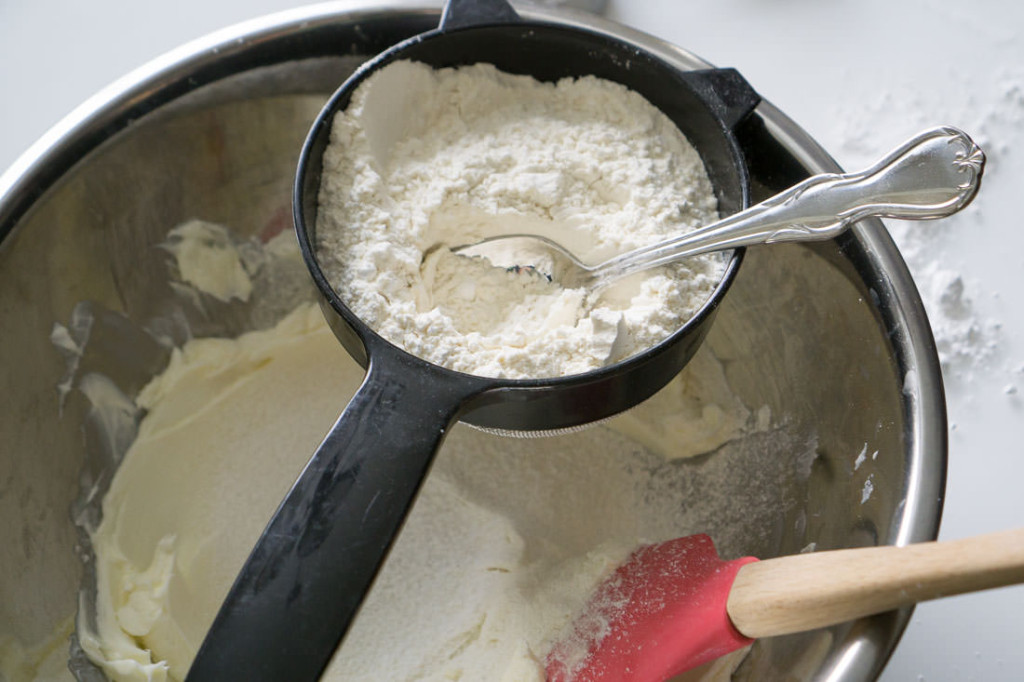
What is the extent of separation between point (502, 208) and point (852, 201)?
24 cm

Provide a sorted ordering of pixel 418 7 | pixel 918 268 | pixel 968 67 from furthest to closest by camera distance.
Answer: pixel 968 67
pixel 918 268
pixel 418 7

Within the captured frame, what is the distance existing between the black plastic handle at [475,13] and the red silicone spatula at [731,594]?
1.46 feet

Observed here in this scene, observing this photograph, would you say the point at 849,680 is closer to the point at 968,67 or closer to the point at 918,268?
the point at 918,268

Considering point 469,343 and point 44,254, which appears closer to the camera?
point 469,343

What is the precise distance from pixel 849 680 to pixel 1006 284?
21.6 inches

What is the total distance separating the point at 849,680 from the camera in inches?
20.9

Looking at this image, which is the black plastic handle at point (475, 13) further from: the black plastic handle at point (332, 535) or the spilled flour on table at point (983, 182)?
the spilled flour on table at point (983, 182)

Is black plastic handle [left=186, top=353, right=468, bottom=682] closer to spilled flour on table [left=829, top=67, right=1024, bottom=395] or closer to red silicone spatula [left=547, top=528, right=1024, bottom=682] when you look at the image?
red silicone spatula [left=547, top=528, right=1024, bottom=682]

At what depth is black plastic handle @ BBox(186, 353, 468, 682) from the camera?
455mm

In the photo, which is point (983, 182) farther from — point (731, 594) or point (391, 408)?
point (391, 408)

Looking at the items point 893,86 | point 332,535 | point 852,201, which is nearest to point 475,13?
point 852,201

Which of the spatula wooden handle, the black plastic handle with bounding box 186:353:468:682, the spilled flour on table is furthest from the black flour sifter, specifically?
the spilled flour on table

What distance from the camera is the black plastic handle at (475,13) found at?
0.68 meters

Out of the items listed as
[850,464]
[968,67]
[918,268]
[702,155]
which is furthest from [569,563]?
[968,67]
